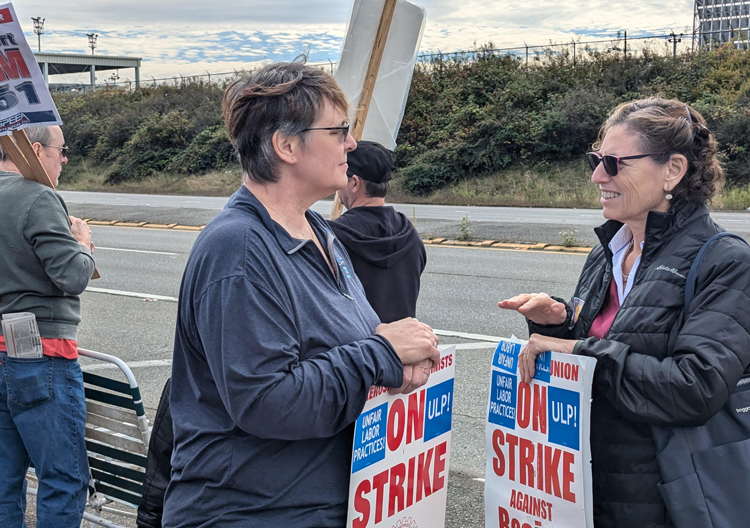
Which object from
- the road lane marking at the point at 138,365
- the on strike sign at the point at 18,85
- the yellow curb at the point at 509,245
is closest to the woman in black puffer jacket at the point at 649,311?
the on strike sign at the point at 18,85

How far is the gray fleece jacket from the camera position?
9.23 feet

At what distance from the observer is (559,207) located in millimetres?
21672

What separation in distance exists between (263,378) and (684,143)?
1.56 meters

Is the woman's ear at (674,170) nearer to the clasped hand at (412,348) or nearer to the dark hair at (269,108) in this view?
the clasped hand at (412,348)

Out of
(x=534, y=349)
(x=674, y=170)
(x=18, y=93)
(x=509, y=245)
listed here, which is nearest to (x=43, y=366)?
(x=18, y=93)

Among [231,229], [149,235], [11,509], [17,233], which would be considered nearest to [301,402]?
[231,229]

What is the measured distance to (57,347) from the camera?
114 inches

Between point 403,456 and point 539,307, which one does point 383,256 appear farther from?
point 403,456

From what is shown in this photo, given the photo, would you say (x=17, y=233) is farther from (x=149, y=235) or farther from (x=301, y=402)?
(x=149, y=235)

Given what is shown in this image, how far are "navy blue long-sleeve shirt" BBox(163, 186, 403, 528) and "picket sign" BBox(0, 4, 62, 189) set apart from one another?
4.45 feet

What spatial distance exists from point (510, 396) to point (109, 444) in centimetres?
187

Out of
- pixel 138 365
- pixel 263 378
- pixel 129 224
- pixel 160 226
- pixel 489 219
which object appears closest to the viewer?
pixel 263 378

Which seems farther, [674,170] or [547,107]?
[547,107]

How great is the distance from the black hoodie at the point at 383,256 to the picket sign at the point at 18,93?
131 centimetres
